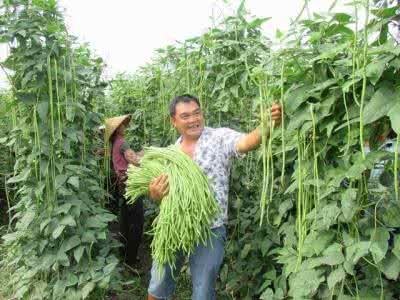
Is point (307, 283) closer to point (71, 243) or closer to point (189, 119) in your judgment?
point (189, 119)

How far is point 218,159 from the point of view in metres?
2.17

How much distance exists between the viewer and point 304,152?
4.83 feet

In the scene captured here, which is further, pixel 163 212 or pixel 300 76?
pixel 163 212

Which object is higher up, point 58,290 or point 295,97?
point 295,97

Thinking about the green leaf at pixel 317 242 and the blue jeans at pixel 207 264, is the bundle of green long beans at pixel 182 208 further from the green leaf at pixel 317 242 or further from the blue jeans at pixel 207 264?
the green leaf at pixel 317 242

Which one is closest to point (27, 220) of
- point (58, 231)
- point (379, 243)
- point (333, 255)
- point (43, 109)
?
point (58, 231)

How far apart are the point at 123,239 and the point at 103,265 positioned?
124 cm

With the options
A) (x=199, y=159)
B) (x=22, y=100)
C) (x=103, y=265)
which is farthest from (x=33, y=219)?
(x=199, y=159)

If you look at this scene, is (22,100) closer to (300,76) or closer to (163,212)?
(163,212)

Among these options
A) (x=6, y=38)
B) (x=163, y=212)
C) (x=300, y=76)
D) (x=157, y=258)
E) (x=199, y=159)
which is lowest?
(x=157, y=258)

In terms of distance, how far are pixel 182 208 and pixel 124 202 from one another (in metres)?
1.87

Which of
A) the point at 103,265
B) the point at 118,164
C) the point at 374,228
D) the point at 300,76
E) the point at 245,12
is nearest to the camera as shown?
the point at 374,228

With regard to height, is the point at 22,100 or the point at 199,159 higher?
the point at 22,100

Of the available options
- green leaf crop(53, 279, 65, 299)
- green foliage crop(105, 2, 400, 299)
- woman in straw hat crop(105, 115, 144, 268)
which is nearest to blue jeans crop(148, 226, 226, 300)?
green foliage crop(105, 2, 400, 299)
